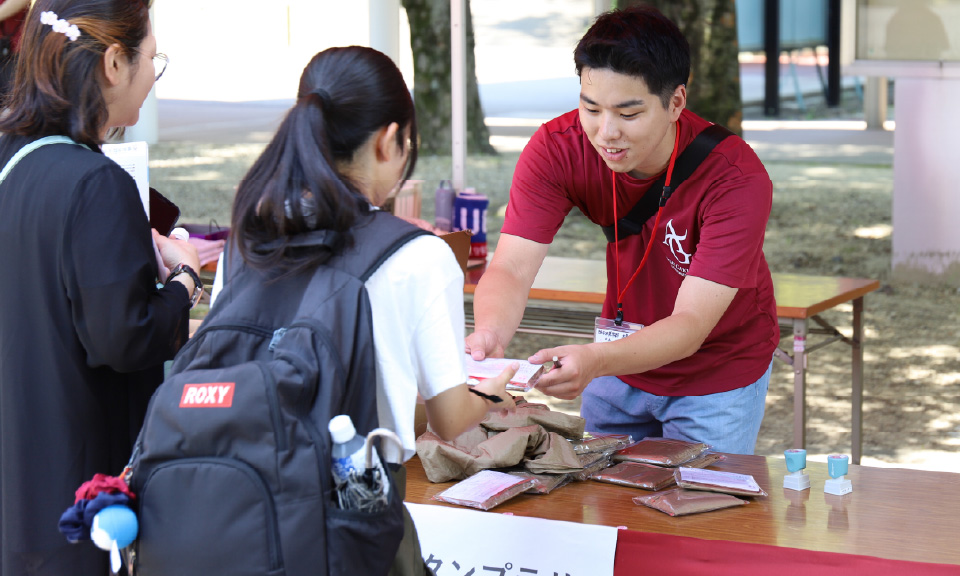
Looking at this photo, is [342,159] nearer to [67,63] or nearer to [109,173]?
[109,173]

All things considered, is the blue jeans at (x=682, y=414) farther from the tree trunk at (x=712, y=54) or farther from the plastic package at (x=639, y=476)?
the tree trunk at (x=712, y=54)

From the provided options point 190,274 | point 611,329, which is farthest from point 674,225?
point 190,274

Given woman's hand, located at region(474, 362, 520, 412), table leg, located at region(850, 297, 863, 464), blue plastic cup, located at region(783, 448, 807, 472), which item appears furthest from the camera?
table leg, located at region(850, 297, 863, 464)

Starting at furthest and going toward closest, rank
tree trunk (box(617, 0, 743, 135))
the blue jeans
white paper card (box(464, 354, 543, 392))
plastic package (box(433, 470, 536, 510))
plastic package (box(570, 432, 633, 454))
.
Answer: tree trunk (box(617, 0, 743, 135)), the blue jeans, plastic package (box(570, 432, 633, 454)), plastic package (box(433, 470, 536, 510)), white paper card (box(464, 354, 543, 392))

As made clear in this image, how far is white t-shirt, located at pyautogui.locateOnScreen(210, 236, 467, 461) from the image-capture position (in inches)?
48.8

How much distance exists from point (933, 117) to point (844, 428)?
2.76m

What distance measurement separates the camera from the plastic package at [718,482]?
189 cm

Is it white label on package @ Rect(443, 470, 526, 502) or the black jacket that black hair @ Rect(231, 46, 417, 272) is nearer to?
the black jacket

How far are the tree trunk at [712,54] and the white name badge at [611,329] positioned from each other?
5.47m

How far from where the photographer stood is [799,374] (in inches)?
136

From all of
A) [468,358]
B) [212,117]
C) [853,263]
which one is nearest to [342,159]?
[468,358]

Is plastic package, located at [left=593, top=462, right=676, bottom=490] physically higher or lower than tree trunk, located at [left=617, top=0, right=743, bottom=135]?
lower

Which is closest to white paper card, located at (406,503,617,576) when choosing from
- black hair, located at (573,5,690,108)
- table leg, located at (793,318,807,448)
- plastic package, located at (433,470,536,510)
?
plastic package, located at (433,470,536,510)

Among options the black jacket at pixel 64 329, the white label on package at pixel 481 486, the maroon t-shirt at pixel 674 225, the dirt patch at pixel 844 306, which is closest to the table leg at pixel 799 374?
the dirt patch at pixel 844 306
